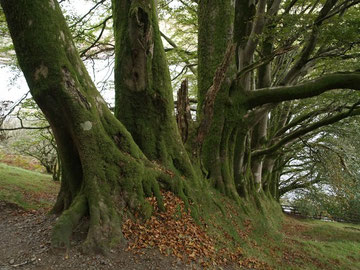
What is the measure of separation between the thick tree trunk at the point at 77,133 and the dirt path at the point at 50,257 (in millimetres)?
158

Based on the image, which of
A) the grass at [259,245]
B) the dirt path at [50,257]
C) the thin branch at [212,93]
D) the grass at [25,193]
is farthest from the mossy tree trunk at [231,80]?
the grass at [25,193]

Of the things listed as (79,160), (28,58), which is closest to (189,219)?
(79,160)

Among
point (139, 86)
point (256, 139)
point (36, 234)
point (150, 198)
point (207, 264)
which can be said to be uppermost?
point (139, 86)

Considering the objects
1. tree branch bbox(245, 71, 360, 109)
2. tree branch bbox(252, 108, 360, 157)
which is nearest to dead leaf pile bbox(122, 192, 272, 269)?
tree branch bbox(245, 71, 360, 109)

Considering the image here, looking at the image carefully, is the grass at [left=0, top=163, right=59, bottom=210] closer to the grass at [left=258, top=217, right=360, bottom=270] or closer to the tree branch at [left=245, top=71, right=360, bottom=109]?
the grass at [left=258, top=217, right=360, bottom=270]

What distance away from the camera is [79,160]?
3768 mm

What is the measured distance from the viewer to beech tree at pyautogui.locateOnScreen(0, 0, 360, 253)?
3139 mm

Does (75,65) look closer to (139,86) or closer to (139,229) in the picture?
(139,86)

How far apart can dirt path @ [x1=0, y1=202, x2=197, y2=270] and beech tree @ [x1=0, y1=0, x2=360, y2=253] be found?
180mm

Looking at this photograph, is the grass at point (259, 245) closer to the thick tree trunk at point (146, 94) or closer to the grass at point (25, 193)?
the grass at point (25, 193)

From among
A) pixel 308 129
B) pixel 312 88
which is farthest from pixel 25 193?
pixel 308 129

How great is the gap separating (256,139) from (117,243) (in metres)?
8.14

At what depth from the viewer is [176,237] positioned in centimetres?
370

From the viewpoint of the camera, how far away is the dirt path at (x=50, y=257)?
281 cm
